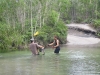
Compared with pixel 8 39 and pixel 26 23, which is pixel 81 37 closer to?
pixel 26 23

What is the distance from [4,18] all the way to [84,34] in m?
22.5

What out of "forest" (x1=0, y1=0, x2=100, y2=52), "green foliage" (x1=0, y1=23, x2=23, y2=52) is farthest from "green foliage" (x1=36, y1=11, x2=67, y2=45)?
"green foliage" (x1=0, y1=23, x2=23, y2=52)

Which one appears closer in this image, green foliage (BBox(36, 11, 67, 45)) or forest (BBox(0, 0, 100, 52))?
forest (BBox(0, 0, 100, 52))

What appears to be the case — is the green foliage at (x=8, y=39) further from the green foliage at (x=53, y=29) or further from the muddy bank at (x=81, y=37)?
the muddy bank at (x=81, y=37)

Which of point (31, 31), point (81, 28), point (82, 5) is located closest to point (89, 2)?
point (82, 5)

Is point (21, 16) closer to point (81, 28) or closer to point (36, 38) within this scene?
Answer: point (36, 38)

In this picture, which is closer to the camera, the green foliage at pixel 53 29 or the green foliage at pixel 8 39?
the green foliage at pixel 8 39

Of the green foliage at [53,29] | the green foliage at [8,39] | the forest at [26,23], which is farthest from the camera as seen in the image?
the green foliage at [53,29]

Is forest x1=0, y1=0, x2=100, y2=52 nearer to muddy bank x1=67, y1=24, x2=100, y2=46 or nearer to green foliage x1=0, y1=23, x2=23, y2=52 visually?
green foliage x1=0, y1=23, x2=23, y2=52

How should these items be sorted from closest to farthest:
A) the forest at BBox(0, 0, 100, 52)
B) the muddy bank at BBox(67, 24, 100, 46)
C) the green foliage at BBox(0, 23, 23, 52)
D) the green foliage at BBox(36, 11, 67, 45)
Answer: the green foliage at BBox(0, 23, 23, 52), the forest at BBox(0, 0, 100, 52), the green foliage at BBox(36, 11, 67, 45), the muddy bank at BBox(67, 24, 100, 46)

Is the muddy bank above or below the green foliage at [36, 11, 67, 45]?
below

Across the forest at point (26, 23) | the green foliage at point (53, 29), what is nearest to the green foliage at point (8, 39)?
the forest at point (26, 23)

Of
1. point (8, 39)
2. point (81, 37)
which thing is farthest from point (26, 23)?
point (81, 37)

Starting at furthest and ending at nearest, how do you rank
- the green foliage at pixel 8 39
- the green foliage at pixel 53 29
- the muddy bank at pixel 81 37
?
the muddy bank at pixel 81 37, the green foliage at pixel 53 29, the green foliage at pixel 8 39
